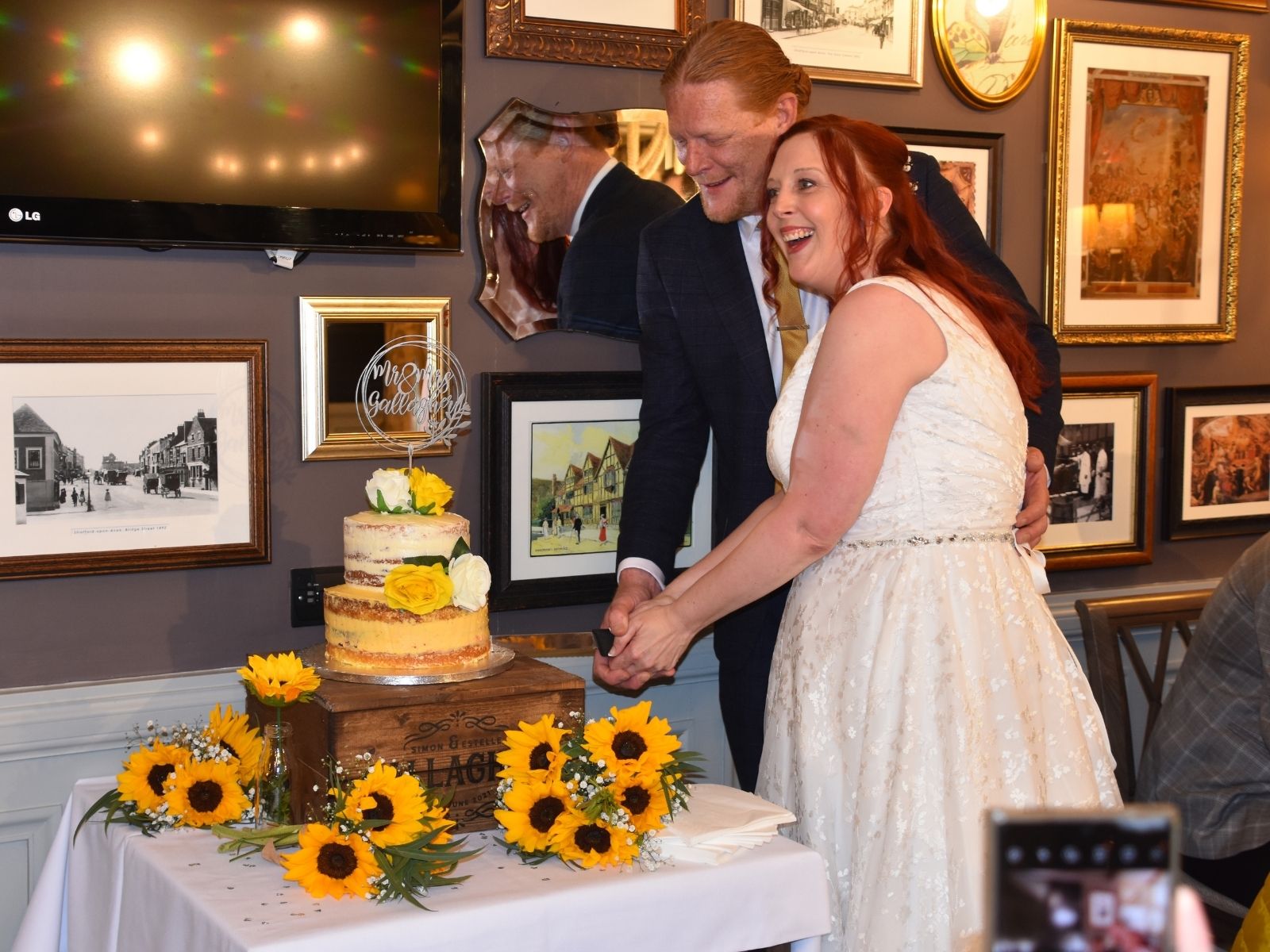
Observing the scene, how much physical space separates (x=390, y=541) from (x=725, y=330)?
0.90 meters

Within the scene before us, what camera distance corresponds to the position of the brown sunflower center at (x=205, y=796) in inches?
71.8

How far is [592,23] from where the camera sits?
268 cm

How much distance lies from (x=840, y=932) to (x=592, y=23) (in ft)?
5.78

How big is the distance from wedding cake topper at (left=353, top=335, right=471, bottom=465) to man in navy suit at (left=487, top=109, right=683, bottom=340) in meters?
0.29

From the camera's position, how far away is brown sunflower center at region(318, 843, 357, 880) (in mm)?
1588

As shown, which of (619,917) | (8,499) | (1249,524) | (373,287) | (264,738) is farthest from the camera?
(1249,524)

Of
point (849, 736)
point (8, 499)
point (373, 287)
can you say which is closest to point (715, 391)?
point (373, 287)

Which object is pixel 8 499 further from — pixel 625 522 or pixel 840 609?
pixel 840 609

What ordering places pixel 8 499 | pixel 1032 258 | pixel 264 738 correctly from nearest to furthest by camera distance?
pixel 264 738
pixel 8 499
pixel 1032 258

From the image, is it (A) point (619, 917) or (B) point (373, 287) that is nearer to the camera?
(A) point (619, 917)

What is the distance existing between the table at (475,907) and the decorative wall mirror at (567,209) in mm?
1200

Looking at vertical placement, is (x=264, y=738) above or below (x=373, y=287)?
below

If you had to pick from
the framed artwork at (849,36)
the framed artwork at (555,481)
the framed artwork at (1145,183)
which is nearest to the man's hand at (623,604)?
the framed artwork at (555,481)

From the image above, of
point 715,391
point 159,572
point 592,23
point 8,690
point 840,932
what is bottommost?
point 840,932
